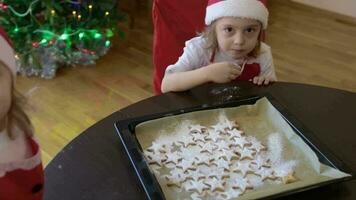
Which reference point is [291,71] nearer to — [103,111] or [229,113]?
[103,111]

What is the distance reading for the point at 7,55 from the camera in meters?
0.72

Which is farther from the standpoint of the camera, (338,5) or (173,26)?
A: (338,5)

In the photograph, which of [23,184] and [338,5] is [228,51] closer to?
[23,184]

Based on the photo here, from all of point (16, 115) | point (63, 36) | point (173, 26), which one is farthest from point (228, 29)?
point (63, 36)

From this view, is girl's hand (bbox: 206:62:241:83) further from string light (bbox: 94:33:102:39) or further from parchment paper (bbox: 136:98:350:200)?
string light (bbox: 94:33:102:39)

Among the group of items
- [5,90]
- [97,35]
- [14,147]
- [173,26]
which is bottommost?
[97,35]

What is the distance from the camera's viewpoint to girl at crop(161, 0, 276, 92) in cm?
130

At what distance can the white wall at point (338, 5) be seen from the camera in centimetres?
366

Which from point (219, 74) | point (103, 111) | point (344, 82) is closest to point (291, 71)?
point (344, 82)

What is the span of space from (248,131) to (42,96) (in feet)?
5.44

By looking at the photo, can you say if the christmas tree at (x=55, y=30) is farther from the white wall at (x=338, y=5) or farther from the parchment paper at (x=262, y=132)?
the white wall at (x=338, y=5)

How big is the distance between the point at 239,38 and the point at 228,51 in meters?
0.09

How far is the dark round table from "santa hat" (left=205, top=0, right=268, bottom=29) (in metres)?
0.20

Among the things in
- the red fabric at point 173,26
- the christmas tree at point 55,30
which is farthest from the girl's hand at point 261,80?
the christmas tree at point 55,30
